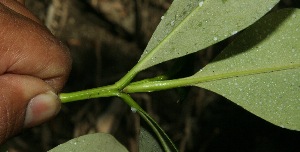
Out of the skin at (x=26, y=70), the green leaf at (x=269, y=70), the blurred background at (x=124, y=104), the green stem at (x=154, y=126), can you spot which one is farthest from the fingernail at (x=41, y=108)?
the blurred background at (x=124, y=104)

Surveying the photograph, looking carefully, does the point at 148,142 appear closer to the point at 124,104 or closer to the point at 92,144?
the point at 92,144

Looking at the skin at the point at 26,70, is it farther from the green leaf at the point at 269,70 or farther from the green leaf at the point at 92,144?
the green leaf at the point at 269,70

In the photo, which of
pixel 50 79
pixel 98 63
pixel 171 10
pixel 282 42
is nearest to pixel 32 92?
pixel 50 79

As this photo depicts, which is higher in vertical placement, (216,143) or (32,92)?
(32,92)

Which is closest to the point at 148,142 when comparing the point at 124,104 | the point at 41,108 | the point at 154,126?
the point at 154,126

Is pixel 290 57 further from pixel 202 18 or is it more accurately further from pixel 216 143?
pixel 216 143

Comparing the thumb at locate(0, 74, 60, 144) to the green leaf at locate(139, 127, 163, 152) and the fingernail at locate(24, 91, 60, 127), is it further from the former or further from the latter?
the green leaf at locate(139, 127, 163, 152)

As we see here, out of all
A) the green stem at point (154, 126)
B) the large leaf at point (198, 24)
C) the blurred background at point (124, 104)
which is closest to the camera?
the large leaf at point (198, 24)

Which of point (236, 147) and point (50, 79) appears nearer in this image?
point (50, 79)
